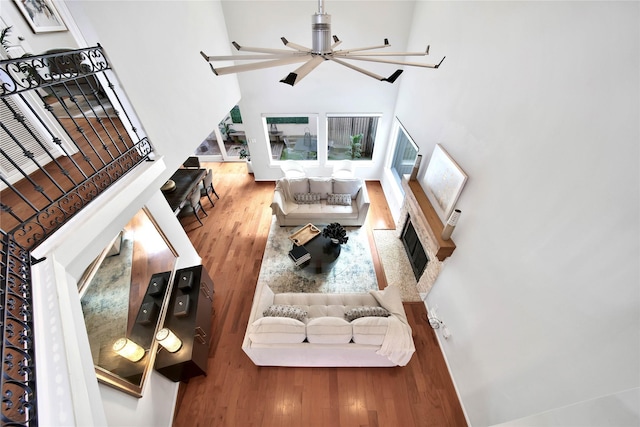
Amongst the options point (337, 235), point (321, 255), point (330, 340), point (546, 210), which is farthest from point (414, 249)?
point (546, 210)

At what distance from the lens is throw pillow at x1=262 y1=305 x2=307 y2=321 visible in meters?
2.96

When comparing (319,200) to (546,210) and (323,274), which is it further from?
(546,210)

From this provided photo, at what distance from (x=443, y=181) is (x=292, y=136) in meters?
4.27

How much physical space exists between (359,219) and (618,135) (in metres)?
3.85

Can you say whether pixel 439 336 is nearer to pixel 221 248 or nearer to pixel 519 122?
pixel 519 122

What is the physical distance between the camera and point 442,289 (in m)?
3.33

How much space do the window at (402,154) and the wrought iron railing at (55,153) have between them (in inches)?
168

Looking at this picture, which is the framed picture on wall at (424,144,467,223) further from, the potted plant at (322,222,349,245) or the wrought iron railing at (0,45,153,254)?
the wrought iron railing at (0,45,153,254)

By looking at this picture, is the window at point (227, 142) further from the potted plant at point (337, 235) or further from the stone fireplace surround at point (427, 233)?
the stone fireplace surround at point (427, 233)

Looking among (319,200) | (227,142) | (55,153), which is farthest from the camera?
(227,142)

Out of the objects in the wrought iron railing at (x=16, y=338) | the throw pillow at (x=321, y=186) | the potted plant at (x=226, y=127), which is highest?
the wrought iron railing at (x=16, y=338)

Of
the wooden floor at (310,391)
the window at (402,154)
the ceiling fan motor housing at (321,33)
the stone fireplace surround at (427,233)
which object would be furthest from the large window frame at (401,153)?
the ceiling fan motor housing at (321,33)

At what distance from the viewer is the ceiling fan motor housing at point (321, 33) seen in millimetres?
1637

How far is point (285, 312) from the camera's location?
298 cm
